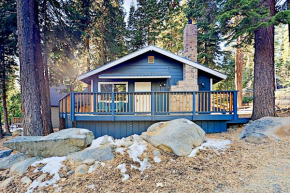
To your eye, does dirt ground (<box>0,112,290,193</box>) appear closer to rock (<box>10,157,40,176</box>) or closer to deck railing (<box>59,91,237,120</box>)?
rock (<box>10,157,40,176</box>)

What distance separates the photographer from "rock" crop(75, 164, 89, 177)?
3.21 metres

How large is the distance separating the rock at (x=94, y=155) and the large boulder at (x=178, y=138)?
3.95ft

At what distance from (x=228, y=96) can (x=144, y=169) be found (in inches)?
181

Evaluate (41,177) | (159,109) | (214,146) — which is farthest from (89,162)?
(214,146)

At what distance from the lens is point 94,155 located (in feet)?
12.3

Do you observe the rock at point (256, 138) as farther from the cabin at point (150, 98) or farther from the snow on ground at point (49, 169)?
the snow on ground at point (49, 169)

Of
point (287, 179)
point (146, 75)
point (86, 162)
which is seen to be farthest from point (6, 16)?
point (287, 179)

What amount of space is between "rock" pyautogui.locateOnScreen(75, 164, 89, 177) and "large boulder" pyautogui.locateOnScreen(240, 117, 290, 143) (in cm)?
472

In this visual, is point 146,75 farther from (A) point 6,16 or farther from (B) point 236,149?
(A) point 6,16

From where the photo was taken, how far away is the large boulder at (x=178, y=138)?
3967 mm

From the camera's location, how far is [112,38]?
13.3 meters

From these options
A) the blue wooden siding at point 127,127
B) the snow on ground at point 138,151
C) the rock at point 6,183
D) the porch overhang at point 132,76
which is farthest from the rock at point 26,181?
the porch overhang at point 132,76

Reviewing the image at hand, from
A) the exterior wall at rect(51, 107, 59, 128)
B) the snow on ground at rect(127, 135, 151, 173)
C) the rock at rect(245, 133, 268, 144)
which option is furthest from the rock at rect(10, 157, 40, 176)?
the exterior wall at rect(51, 107, 59, 128)

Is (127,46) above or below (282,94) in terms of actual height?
above
